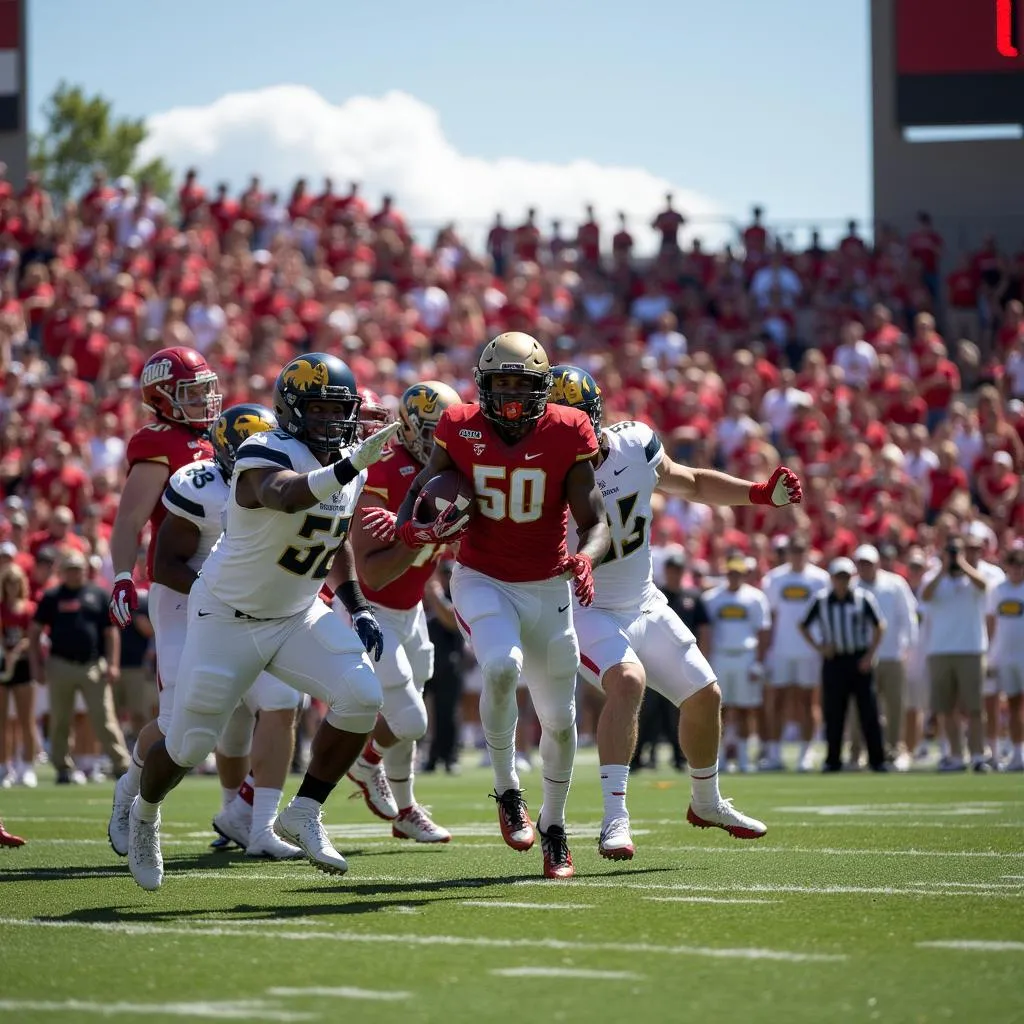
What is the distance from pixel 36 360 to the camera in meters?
18.9

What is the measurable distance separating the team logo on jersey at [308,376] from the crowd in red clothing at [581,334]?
8941mm

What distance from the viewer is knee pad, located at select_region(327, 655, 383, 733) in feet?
21.4

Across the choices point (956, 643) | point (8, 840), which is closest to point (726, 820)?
point (8, 840)

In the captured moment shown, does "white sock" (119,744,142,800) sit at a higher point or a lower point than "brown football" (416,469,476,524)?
lower

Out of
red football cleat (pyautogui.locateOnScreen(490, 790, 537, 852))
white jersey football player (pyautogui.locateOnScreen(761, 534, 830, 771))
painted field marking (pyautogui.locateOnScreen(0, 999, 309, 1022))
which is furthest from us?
white jersey football player (pyautogui.locateOnScreen(761, 534, 830, 771))

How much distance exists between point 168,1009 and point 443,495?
9.30ft

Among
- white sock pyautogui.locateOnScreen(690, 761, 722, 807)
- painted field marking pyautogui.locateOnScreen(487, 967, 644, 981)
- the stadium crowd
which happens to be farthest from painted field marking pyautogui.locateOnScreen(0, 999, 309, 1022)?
the stadium crowd

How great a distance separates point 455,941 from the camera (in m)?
5.32

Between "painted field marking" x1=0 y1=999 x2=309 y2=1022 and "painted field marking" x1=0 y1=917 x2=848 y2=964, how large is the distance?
946 mm

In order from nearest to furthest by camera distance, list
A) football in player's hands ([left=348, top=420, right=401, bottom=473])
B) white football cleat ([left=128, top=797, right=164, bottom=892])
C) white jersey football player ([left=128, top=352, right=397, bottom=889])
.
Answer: football in player's hands ([left=348, top=420, right=401, bottom=473]) → white jersey football player ([left=128, top=352, right=397, bottom=889]) → white football cleat ([left=128, top=797, right=164, bottom=892])

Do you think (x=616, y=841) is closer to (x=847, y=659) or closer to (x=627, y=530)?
(x=627, y=530)

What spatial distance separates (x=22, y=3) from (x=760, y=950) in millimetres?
21127

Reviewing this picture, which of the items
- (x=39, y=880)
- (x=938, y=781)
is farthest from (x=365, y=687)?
(x=938, y=781)

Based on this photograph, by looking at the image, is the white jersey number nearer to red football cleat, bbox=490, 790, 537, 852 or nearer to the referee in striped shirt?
red football cleat, bbox=490, 790, 537, 852
